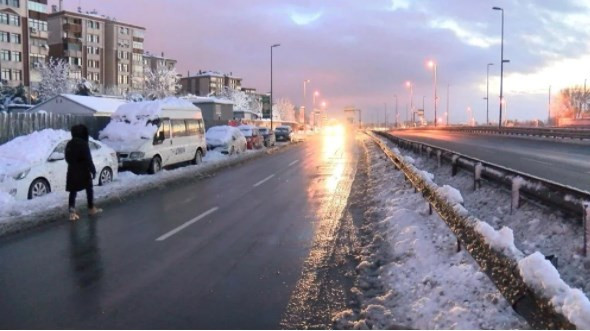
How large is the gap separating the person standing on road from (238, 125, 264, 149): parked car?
2431 centimetres

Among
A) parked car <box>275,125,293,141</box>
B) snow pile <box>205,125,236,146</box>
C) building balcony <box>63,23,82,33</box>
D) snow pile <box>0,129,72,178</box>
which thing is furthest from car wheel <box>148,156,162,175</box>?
building balcony <box>63,23,82,33</box>

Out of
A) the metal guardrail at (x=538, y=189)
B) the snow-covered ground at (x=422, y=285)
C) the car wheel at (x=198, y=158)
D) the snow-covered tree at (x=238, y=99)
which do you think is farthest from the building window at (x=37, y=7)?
the snow-covered ground at (x=422, y=285)

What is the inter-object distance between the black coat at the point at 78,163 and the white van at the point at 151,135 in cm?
722

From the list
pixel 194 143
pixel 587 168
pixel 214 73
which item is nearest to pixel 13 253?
pixel 194 143

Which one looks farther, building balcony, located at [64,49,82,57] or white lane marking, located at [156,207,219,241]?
building balcony, located at [64,49,82,57]

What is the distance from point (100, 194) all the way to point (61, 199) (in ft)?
4.22

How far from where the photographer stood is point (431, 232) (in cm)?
795

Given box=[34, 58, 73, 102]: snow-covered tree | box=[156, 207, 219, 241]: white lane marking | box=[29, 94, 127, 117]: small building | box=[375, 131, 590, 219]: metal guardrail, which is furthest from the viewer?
box=[34, 58, 73, 102]: snow-covered tree

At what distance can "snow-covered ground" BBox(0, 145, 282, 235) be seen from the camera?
31.1ft

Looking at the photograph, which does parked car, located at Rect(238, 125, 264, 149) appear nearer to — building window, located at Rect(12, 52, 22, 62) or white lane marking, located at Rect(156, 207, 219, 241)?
white lane marking, located at Rect(156, 207, 219, 241)

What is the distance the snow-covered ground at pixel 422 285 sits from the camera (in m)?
4.54

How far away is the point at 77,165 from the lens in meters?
10.3

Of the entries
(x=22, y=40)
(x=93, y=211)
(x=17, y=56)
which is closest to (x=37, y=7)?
(x=22, y=40)

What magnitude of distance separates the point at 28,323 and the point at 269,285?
246cm
